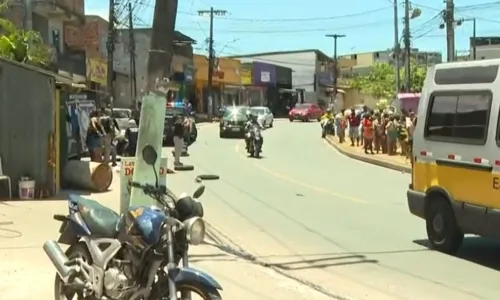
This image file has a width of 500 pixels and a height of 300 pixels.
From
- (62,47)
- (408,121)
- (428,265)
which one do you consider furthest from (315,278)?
(62,47)

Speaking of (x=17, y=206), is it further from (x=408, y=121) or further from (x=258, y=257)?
(x=408, y=121)

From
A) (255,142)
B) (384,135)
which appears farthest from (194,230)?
(384,135)

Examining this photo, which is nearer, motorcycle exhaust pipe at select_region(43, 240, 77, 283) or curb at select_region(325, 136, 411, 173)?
motorcycle exhaust pipe at select_region(43, 240, 77, 283)

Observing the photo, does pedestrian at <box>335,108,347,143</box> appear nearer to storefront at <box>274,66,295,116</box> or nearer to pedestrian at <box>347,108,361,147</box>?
pedestrian at <box>347,108,361,147</box>

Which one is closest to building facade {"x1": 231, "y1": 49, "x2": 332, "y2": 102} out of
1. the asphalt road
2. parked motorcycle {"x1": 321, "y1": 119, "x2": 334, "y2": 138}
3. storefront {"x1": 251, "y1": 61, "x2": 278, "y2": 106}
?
storefront {"x1": 251, "y1": 61, "x2": 278, "y2": 106}

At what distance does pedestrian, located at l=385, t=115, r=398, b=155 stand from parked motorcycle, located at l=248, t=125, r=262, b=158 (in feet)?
16.7

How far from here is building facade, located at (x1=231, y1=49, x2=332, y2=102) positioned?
10519 centimetres

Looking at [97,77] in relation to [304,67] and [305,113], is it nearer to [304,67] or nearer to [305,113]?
[305,113]

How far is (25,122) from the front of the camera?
49.4ft

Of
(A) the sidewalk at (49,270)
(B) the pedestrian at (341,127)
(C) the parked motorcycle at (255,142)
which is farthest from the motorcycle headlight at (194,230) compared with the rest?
(B) the pedestrian at (341,127)

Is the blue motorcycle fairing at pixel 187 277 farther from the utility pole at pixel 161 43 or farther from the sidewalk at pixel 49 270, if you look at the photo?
the utility pole at pixel 161 43

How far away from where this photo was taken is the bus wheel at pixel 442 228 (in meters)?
10.7

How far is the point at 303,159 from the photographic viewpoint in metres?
A: 29.3

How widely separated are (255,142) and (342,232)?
17.0m
